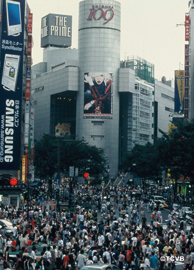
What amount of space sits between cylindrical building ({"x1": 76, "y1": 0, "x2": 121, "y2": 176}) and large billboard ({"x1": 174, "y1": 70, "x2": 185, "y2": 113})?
3069 centimetres

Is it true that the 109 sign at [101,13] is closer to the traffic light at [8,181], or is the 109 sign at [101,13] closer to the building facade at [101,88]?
the building facade at [101,88]

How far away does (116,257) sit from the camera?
2561 cm

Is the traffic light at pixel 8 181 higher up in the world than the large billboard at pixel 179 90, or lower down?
lower down

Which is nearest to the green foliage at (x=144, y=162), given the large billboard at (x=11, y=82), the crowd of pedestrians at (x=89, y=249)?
the large billboard at (x=11, y=82)

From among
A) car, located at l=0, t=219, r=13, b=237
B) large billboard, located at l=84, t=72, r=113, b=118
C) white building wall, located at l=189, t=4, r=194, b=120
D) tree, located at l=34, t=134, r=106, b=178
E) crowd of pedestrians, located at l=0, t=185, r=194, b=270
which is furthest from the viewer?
large billboard, located at l=84, t=72, r=113, b=118

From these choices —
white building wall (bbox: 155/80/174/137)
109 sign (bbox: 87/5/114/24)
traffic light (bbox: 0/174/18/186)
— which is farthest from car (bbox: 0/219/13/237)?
white building wall (bbox: 155/80/174/137)

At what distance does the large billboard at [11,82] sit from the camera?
6444cm

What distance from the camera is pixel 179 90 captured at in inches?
3846

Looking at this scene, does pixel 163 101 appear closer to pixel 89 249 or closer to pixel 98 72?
pixel 98 72

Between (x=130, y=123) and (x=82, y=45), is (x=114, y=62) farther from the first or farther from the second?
(x=130, y=123)

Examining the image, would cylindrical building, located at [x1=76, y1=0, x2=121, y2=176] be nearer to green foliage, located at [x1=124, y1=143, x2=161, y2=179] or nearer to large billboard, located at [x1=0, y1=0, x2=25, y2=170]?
green foliage, located at [x1=124, y1=143, x2=161, y2=179]

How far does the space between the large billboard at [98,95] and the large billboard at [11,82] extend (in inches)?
2341

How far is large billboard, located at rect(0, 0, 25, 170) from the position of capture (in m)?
64.4

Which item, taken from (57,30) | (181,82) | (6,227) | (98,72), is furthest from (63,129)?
(6,227)
